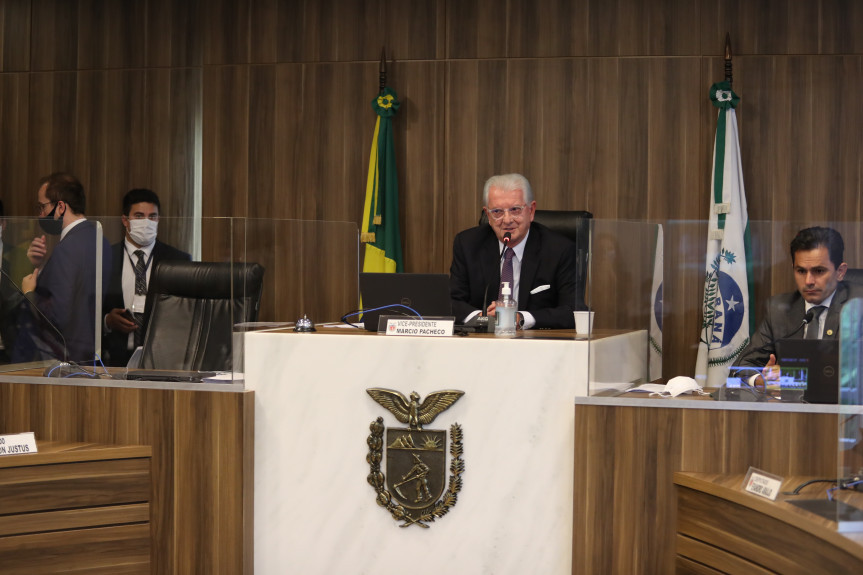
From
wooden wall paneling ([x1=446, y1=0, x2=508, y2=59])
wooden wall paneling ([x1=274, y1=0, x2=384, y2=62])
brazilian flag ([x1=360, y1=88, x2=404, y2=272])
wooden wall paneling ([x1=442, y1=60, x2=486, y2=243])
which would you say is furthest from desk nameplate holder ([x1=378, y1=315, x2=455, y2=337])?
wooden wall paneling ([x1=274, y1=0, x2=384, y2=62])

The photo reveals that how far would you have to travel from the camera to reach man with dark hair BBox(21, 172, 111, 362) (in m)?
2.92

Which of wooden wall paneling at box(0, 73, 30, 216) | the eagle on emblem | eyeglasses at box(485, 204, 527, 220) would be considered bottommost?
the eagle on emblem

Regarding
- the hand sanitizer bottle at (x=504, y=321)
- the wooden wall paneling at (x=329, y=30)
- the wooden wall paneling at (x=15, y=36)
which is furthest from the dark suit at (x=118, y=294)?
the wooden wall paneling at (x=15, y=36)

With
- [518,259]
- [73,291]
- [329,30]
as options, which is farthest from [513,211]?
[329,30]

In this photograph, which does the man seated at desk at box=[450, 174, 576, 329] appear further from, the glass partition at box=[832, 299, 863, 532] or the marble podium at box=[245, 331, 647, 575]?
→ the glass partition at box=[832, 299, 863, 532]

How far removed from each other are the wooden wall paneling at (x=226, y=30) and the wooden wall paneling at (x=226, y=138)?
7 centimetres

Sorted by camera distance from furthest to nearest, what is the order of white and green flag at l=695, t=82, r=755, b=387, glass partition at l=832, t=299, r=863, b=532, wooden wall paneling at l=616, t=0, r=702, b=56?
wooden wall paneling at l=616, t=0, r=702, b=56, white and green flag at l=695, t=82, r=755, b=387, glass partition at l=832, t=299, r=863, b=532


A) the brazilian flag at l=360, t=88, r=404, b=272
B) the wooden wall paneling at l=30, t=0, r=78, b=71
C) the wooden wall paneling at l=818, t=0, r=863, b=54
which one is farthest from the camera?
the wooden wall paneling at l=30, t=0, r=78, b=71

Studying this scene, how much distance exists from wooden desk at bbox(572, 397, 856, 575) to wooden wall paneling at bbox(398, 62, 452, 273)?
9.23ft

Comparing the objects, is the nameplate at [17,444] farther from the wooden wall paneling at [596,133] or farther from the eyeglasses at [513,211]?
the wooden wall paneling at [596,133]

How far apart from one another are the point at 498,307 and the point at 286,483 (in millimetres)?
804

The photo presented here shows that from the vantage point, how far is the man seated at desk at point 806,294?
8.27 feet

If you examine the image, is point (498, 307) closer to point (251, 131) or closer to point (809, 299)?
point (809, 299)

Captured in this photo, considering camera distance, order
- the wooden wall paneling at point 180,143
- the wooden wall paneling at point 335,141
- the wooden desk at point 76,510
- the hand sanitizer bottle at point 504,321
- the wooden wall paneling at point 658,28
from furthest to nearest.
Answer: the wooden wall paneling at point 180,143, the wooden wall paneling at point 335,141, the wooden wall paneling at point 658,28, the hand sanitizer bottle at point 504,321, the wooden desk at point 76,510
